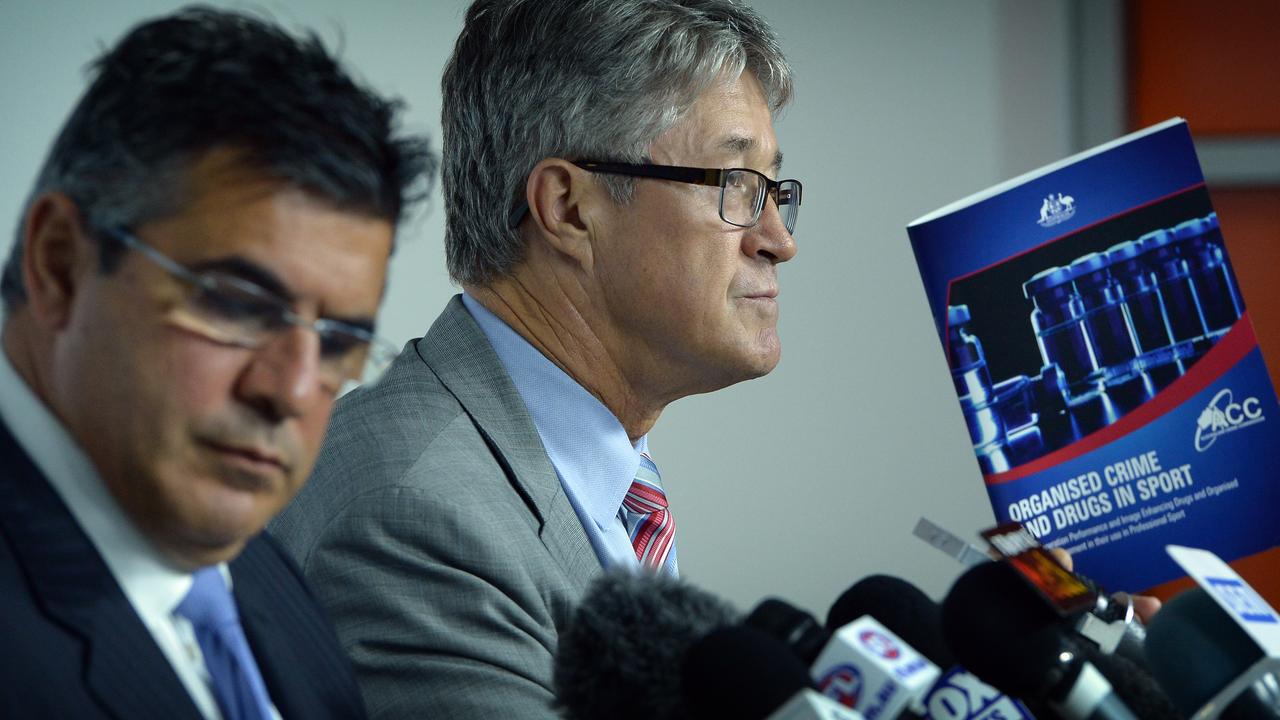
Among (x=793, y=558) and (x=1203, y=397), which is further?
(x=793, y=558)

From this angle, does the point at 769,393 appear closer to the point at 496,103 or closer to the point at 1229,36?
the point at 1229,36

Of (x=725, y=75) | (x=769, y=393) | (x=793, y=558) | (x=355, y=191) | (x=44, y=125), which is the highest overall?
(x=44, y=125)

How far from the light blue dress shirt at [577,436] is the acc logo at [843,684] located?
0.75 meters

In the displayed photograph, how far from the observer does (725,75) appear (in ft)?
5.13

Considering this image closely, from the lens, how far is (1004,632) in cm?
79

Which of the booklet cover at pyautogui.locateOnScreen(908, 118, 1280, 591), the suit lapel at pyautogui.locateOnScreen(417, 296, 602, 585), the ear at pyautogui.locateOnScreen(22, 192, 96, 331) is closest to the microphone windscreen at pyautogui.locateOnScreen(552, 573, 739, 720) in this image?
the ear at pyautogui.locateOnScreen(22, 192, 96, 331)

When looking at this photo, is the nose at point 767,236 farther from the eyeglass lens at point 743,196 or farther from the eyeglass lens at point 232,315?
the eyeglass lens at point 232,315

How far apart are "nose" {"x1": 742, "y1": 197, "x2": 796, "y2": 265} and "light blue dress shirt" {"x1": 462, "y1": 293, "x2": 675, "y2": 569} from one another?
0.91 ft

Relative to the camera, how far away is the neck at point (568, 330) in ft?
5.08

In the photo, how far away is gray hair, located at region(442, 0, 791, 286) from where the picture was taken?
1522 mm

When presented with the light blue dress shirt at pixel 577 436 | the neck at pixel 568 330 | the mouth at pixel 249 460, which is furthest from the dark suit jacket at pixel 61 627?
the neck at pixel 568 330

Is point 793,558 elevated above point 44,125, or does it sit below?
below

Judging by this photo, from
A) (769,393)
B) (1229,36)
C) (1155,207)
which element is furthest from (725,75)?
(1229,36)

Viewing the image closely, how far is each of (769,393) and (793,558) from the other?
15.9 inches
